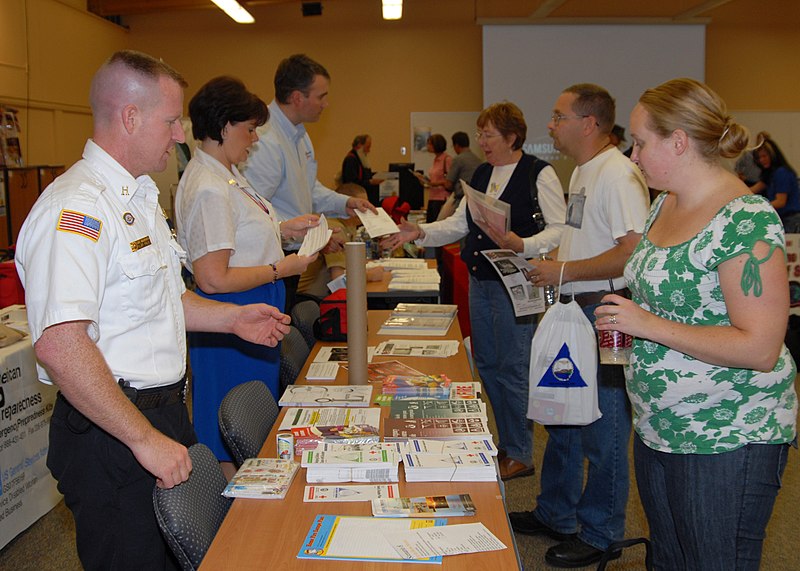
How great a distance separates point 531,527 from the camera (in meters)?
3.21

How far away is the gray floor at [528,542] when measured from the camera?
3.04 m

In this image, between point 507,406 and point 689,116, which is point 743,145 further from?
point 507,406

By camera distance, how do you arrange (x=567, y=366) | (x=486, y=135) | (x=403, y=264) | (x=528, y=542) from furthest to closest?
(x=403, y=264), (x=486, y=135), (x=528, y=542), (x=567, y=366)

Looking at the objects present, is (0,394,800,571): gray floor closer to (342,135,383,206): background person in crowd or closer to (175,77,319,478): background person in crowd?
(175,77,319,478): background person in crowd

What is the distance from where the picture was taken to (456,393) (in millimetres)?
2434

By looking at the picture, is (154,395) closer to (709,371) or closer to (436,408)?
(436,408)

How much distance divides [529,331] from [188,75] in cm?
926

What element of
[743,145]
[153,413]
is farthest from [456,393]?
[743,145]

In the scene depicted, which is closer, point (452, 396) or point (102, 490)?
point (102, 490)

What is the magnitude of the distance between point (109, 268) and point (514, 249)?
2031mm

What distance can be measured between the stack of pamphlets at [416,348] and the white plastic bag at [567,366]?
512 mm

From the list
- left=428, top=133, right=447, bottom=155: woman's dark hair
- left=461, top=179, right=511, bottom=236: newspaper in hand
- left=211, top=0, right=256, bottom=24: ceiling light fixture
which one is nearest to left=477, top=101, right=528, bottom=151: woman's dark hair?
left=461, top=179, right=511, bottom=236: newspaper in hand

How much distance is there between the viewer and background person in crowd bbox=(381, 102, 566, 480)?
11.6 ft

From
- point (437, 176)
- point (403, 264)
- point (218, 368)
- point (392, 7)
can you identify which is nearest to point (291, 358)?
point (218, 368)
